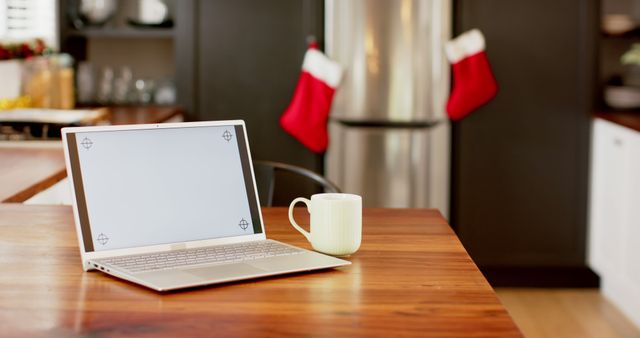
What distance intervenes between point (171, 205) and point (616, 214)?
2.95m

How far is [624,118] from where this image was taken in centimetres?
414

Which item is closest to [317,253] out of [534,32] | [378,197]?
[378,197]

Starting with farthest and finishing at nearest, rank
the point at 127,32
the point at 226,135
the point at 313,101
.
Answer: the point at 127,32 → the point at 313,101 → the point at 226,135

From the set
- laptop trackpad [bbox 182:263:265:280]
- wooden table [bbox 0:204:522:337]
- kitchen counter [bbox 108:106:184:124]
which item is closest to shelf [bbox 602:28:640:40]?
kitchen counter [bbox 108:106:184:124]

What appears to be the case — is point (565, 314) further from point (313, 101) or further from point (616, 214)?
point (313, 101)

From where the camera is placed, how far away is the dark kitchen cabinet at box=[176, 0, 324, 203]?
4.50 metres

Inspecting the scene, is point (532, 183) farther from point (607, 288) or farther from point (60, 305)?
point (60, 305)

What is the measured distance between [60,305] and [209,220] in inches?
15.0

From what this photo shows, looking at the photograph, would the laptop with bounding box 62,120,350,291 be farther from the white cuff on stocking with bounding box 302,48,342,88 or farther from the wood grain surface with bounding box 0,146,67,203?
the white cuff on stocking with bounding box 302,48,342,88

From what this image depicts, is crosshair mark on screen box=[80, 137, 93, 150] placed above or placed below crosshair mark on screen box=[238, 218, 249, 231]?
above

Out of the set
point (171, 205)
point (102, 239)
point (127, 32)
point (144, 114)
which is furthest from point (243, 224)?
point (127, 32)

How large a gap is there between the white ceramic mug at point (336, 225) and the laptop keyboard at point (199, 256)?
0.04 metres

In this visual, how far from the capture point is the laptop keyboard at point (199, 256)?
148 centimetres

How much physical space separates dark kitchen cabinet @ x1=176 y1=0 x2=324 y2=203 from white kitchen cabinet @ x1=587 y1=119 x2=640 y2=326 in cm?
127
